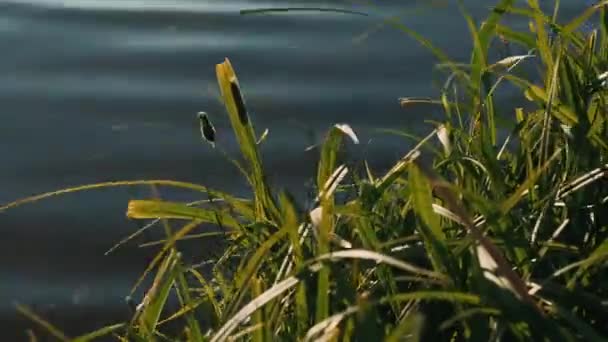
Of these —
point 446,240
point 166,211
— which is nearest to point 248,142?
point 166,211

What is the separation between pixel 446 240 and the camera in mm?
1349

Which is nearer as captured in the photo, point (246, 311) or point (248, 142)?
point (246, 311)

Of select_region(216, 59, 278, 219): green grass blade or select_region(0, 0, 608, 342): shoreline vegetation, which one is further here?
select_region(216, 59, 278, 219): green grass blade

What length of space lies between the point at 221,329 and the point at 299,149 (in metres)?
1.54

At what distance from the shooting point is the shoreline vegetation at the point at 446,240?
1.22 metres

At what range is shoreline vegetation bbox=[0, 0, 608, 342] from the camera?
122cm

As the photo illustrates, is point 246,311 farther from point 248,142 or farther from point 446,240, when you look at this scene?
point 248,142

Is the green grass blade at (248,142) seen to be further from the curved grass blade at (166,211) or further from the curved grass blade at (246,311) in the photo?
the curved grass blade at (246,311)

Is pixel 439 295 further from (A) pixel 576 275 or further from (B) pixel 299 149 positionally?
(B) pixel 299 149

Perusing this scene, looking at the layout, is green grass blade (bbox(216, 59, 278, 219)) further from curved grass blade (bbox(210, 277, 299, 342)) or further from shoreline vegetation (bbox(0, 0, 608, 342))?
curved grass blade (bbox(210, 277, 299, 342))

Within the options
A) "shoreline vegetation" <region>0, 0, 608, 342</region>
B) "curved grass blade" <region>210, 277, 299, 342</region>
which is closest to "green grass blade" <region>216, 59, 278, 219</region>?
"shoreline vegetation" <region>0, 0, 608, 342</region>

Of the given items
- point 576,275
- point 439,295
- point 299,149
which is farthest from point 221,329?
point 299,149

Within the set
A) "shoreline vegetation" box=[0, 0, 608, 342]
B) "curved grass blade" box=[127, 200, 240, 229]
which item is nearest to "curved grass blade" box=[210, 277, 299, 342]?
"shoreline vegetation" box=[0, 0, 608, 342]

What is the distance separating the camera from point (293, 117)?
2.98 metres
